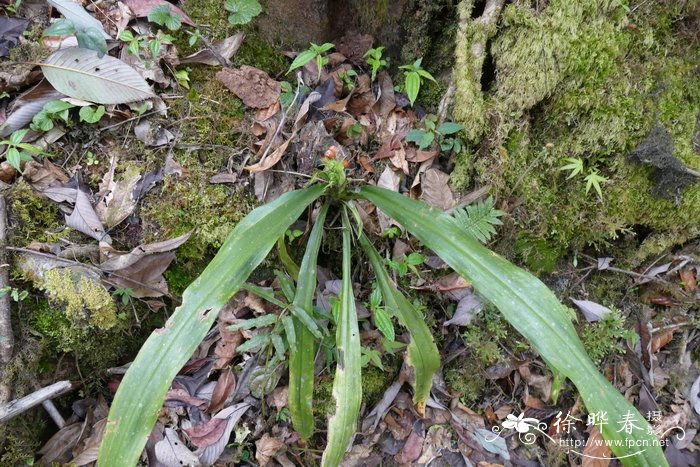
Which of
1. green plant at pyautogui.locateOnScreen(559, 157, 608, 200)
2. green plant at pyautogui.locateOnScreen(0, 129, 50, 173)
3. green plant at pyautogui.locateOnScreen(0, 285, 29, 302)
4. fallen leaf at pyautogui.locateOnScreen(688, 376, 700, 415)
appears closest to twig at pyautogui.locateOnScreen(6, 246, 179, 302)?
green plant at pyautogui.locateOnScreen(0, 285, 29, 302)

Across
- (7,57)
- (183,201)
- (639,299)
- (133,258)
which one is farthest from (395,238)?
(7,57)

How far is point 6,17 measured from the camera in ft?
4.71

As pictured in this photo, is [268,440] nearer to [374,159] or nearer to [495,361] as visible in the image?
[495,361]

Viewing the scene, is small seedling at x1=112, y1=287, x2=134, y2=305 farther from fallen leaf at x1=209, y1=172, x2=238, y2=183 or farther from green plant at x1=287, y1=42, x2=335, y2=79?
green plant at x1=287, y1=42, x2=335, y2=79

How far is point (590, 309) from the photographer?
5.71 ft

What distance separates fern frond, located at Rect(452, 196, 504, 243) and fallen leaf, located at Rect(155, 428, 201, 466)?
1160 mm

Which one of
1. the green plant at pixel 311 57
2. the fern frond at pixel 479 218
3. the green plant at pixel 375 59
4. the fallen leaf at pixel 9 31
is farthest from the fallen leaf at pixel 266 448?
the fallen leaf at pixel 9 31

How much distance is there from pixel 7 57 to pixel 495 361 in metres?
2.01

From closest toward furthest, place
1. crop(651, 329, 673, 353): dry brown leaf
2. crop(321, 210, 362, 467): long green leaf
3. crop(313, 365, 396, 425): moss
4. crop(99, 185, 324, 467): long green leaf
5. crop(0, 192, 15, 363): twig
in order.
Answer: crop(99, 185, 324, 467): long green leaf → crop(321, 210, 362, 467): long green leaf → crop(0, 192, 15, 363): twig → crop(313, 365, 396, 425): moss → crop(651, 329, 673, 353): dry brown leaf

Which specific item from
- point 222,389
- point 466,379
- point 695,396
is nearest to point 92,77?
point 222,389

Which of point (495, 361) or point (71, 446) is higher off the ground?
point (495, 361)

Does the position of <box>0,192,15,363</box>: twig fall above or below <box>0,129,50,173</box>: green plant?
below

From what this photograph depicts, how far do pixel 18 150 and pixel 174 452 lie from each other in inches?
42.7

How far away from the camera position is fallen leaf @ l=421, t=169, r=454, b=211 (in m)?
A: 1.64
